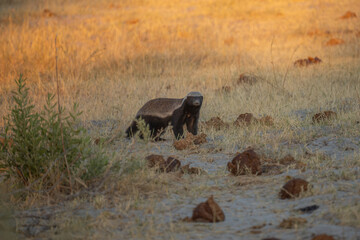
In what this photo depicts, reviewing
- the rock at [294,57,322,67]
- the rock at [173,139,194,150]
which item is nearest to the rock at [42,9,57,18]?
the rock at [294,57,322,67]

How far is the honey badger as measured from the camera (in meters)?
6.49

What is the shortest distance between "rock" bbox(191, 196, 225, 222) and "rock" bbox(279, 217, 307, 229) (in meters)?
0.45

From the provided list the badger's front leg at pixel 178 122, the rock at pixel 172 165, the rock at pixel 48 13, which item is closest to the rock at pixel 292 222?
the rock at pixel 172 165

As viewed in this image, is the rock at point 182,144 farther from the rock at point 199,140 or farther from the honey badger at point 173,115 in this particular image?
the honey badger at point 173,115

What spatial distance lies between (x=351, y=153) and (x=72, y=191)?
3019 mm

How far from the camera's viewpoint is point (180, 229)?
10.1ft

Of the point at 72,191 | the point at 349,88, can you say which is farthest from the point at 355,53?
the point at 72,191

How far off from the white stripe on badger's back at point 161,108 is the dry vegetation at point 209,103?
0.43 meters

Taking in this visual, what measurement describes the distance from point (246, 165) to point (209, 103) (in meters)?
4.06

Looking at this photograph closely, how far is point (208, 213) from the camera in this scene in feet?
10.5

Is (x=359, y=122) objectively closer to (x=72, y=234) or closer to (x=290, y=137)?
(x=290, y=137)

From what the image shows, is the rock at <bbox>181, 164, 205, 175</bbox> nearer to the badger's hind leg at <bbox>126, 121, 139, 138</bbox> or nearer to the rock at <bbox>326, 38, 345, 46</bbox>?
the badger's hind leg at <bbox>126, 121, 139, 138</bbox>

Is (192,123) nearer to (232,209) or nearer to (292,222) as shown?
(232,209)

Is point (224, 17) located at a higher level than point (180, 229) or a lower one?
higher
